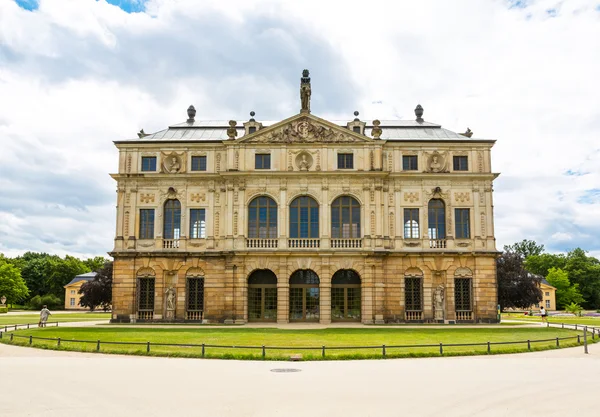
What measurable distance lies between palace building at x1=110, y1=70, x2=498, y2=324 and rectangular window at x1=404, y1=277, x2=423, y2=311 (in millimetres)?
95

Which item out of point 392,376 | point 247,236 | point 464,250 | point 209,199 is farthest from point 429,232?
point 392,376

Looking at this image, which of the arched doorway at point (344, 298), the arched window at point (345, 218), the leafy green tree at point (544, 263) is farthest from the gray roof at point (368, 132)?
the leafy green tree at point (544, 263)

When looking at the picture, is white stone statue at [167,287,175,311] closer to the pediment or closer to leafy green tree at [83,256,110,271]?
the pediment

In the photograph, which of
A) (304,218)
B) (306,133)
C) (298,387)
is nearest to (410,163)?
(306,133)

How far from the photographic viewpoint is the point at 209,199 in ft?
163

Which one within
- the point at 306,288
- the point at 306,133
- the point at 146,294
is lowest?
the point at 146,294

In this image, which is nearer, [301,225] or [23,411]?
[23,411]

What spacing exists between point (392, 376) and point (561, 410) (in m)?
6.04

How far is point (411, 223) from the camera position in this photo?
1938 inches

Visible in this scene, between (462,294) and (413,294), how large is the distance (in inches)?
165

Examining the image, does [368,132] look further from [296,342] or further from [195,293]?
[296,342]

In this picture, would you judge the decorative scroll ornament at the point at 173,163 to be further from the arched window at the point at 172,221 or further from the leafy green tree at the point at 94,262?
the leafy green tree at the point at 94,262

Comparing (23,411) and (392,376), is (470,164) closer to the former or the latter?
(392,376)

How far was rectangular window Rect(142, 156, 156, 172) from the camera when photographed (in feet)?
166
